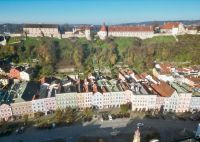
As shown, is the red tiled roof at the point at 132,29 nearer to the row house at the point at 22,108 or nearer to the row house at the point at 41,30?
the row house at the point at 41,30

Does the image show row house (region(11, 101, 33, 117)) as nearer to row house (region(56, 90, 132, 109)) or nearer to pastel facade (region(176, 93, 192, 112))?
row house (region(56, 90, 132, 109))

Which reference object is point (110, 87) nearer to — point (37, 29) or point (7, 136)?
point (7, 136)

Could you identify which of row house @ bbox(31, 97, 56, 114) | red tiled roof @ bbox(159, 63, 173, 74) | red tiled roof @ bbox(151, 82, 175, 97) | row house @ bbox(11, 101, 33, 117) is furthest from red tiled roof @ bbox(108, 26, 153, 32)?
row house @ bbox(11, 101, 33, 117)

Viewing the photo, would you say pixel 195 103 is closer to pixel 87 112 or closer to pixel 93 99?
pixel 93 99

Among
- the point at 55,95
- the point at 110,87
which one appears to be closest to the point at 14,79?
the point at 55,95

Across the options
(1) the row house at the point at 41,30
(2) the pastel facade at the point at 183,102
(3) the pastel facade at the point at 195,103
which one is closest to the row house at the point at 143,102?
(2) the pastel facade at the point at 183,102

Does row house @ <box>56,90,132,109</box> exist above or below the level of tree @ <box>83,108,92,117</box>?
above
